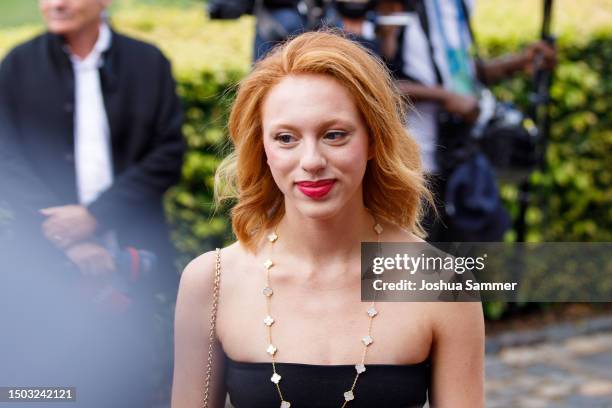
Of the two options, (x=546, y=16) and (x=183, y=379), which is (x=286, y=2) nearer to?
(x=546, y=16)

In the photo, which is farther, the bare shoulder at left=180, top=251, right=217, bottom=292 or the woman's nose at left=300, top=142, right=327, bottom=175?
the bare shoulder at left=180, top=251, right=217, bottom=292

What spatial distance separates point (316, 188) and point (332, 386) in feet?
1.32

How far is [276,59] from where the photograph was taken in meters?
2.19

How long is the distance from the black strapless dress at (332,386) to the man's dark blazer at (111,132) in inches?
55.2

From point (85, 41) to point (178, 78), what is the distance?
5.90ft

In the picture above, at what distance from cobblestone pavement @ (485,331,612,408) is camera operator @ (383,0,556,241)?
1062mm

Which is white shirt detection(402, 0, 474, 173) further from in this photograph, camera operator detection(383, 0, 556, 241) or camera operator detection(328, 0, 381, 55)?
camera operator detection(328, 0, 381, 55)

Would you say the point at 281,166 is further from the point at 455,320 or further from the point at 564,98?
the point at 564,98

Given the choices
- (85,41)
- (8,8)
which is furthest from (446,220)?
(8,8)

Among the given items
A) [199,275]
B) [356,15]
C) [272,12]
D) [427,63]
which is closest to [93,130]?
[272,12]

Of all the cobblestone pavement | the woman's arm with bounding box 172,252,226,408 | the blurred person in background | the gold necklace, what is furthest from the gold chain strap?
the cobblestone pavement

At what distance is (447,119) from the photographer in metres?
4.36

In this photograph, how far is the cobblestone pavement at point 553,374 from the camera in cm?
507

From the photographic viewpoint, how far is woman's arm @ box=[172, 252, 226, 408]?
2.24 metres
